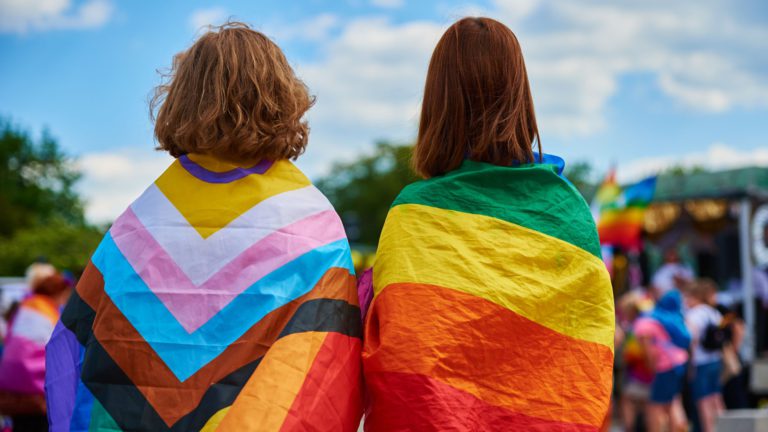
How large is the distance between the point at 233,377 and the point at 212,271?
11.9 inches

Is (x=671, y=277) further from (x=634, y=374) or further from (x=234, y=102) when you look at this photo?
(x=234, y=102)

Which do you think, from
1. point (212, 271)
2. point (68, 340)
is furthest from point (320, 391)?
point (68, 340)

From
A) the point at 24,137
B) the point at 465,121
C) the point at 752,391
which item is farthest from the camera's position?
the point at 24,137

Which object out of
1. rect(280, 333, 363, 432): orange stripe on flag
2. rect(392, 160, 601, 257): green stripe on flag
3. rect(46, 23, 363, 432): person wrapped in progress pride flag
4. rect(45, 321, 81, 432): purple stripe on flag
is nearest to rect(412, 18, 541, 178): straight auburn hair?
rect(392, 160, 601, 257): green stripe on flag

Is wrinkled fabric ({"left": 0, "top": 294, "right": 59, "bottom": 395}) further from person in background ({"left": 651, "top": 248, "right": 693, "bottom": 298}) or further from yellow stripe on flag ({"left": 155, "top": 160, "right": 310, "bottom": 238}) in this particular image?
person in background ({"left": 651, "top": 248, "right": 693, "bottom": 298})

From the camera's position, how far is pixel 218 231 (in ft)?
7.92

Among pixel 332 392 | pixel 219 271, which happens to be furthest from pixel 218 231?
pixel 332 392

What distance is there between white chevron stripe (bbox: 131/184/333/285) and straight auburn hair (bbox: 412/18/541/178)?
1.38ft

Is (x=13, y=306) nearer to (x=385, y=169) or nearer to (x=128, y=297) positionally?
(x=128, y=297)

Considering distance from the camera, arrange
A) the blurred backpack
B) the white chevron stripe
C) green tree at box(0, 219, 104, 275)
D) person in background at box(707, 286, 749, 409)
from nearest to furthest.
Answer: the white chevron stripe, the blurred backpack, person in background at box(707, 286, 749, 409), green tree at box(0, 219, 104, 275)

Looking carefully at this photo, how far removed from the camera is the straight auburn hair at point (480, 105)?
258 cm

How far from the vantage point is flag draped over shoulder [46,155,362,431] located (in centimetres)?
228

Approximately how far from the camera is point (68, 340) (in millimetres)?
2539

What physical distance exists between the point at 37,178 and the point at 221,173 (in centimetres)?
5355
